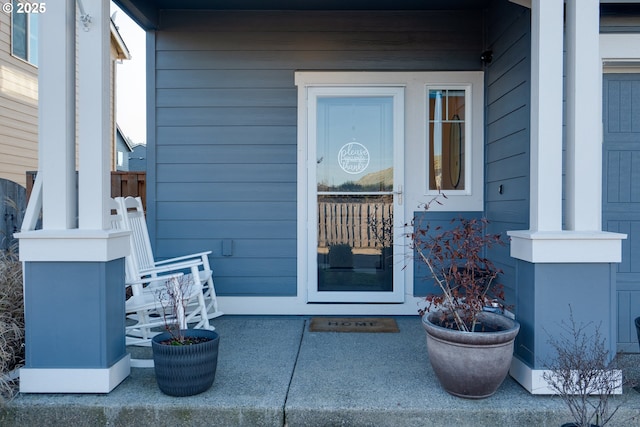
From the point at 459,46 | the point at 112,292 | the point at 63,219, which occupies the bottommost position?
the point at 112,292

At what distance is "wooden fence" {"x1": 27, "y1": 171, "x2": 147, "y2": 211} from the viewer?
4.42 m

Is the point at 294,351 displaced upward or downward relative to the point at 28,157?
downward

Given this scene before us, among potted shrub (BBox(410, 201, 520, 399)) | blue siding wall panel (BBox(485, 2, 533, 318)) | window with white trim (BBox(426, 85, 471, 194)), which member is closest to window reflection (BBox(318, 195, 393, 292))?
window with white trim (BBox(426, 85, 471, 194))

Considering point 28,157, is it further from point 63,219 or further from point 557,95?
point 557,95

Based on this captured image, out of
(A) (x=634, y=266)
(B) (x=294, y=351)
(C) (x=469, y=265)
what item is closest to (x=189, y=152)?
(B) (x=294, y=351)

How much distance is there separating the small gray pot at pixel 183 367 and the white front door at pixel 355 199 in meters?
1.67

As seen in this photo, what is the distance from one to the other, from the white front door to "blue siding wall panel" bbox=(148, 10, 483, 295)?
0.21 meters

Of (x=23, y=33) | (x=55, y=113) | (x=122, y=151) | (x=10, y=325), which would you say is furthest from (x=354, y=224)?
(x=122, y=151)

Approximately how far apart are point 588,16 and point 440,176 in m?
1.70

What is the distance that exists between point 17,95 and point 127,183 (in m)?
3.99

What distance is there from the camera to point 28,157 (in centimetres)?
743

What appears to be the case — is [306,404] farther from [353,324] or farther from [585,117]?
[585,117]

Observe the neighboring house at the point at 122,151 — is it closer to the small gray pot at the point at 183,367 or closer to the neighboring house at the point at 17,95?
the neighboring house at the point at 17,95

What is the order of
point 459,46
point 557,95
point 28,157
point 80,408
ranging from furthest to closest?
point 28,157, point 459,46, point 557,95, point 80,408
